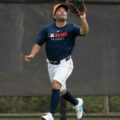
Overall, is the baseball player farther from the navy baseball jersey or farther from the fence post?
the fence post

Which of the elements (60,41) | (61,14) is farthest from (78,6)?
(60,41)

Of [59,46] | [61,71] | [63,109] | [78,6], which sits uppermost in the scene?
[78,6]

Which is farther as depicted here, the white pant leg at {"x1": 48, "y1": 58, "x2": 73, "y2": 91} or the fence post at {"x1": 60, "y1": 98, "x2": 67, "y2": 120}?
the fence post at {"x1": 60, "y1": 98, "x2": 67, "y2": 120}

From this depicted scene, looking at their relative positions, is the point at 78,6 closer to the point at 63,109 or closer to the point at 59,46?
the point at 59,46

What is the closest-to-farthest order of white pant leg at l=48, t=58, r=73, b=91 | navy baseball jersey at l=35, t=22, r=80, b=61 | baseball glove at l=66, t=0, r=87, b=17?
baseball glove at l=66, t=0, r=87, b=17
white pant leg at l=48, t=58, r=73, b=91
navy baseball jersey at l=35, t=22, r=80, b=61

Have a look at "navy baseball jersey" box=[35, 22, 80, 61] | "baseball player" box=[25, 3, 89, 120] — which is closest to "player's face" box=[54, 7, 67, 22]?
"baseball player" box=[25, 3, 89, 120]

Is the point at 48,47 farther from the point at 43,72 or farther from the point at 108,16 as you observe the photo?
the point at 108,16

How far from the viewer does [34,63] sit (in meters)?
7.89

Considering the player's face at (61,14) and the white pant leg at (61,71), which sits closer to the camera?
the white pant leg at (61,71)

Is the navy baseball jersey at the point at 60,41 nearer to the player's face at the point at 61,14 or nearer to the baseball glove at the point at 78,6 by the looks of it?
the player's face at the point at 61,14

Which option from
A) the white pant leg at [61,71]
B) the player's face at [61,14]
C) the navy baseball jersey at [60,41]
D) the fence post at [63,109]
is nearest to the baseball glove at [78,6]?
the player's face at [61,14]

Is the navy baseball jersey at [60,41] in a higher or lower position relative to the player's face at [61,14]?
lower

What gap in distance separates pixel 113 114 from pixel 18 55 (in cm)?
212

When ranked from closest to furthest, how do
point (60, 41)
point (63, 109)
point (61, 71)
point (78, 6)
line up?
point (78, 6) → point (61, 71) → point (60, 41) → point (63, 109)
